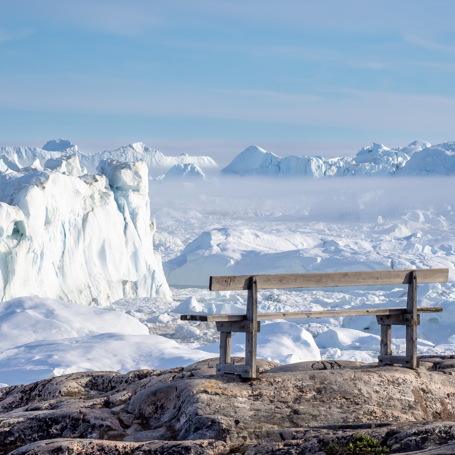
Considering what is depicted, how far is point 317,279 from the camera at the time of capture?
5.64 metres

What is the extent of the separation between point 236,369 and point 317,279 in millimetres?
1175

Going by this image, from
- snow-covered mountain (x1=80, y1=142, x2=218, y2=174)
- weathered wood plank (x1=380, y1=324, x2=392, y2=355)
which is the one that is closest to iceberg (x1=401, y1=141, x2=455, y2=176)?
snow-covered mountain (x1=80, y1=142, x2=218, y2=174)

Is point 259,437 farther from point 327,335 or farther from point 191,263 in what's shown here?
point 191,263

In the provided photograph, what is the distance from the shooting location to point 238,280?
5.44m

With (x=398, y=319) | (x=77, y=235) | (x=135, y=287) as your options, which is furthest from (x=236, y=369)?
(x=135, y=287)

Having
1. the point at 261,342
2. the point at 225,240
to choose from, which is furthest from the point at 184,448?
the point at 225,240

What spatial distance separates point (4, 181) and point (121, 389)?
21.3m

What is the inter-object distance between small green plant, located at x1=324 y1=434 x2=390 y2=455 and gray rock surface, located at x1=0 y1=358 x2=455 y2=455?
3.5 inches

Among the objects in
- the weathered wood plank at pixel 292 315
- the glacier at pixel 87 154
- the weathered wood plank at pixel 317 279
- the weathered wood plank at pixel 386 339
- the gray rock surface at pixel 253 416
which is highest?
the glacier at pixel 87 154

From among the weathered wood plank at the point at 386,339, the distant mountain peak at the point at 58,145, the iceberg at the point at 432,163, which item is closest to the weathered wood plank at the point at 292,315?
the weathered wood plank at the point at 386,339

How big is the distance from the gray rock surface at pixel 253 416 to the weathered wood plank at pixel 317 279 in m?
0.86

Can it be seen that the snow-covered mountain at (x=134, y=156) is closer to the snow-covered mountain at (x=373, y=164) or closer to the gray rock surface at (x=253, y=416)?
the snow-covered mountain at (x=373, y=164)

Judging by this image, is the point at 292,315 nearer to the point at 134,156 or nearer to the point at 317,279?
the point at 317,279

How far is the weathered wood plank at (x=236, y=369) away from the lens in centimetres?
542
